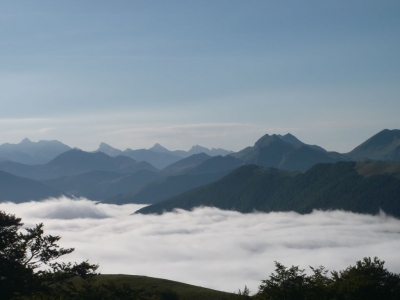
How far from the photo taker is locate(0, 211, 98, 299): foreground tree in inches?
2314

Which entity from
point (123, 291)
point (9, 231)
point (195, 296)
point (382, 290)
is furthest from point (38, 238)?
point (195, 296)

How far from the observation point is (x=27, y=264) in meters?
63.8

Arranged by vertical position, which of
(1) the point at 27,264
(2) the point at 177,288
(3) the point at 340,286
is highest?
(1) the point at 27,264

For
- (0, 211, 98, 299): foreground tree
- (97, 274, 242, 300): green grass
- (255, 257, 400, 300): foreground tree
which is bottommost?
(97, 274, 242, 300): green grass

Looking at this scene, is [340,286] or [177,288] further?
[177,288]

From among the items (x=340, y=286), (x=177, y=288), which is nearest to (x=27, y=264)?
(x=340, y=286)

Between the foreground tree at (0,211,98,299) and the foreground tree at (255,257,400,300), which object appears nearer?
the foreground tree at (0,211,98,299)

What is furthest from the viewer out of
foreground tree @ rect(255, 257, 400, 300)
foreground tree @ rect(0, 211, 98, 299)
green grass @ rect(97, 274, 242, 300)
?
green grass @ rect(97, 274, 242, 300)

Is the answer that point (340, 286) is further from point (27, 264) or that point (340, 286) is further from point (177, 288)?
point (177, 288)

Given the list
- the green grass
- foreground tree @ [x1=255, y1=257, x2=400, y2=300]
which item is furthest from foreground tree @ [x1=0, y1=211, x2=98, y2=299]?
the green grass

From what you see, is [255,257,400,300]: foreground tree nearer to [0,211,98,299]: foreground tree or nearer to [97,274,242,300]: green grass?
[0,211,98,299]: foreground tree

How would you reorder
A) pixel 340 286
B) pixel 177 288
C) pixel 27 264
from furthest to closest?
1. pixel 177 288
2. pixel 340 286
3. pixel 27 264

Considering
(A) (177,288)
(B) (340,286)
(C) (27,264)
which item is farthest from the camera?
(A) (177,288)

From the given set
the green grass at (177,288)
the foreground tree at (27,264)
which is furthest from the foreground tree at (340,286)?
the green grass at (177,288)
